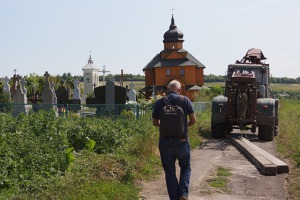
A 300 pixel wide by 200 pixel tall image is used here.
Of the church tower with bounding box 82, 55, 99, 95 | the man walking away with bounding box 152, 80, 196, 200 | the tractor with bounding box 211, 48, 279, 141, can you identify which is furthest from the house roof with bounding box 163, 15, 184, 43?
the man walking away with bounding box 152, 80, 196, 200

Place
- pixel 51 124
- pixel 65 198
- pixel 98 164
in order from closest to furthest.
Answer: pixel 65 198 → pixel 98 164 → pixel 51 124

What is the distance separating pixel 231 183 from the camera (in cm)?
775

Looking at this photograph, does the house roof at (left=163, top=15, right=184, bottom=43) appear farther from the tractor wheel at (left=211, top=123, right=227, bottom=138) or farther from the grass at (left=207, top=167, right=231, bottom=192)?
the grass at (left=207, top=167, right=231, bottom=192)

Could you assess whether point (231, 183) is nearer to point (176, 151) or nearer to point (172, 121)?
point (176, 151)

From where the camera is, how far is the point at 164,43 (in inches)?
2325

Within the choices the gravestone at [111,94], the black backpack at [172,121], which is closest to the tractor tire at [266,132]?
the gravestone at [111,94]

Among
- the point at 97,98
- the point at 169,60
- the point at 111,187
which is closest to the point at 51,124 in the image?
the point at 111,187

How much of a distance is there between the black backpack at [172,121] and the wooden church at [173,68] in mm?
47515

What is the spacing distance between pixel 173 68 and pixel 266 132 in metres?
42.0

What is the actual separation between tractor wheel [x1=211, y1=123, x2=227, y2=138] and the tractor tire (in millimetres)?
1273

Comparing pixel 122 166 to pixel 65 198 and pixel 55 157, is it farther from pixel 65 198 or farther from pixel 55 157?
pixel 65 198

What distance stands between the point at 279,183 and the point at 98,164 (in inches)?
134

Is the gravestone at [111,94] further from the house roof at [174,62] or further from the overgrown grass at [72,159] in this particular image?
the house roof at [174,62]

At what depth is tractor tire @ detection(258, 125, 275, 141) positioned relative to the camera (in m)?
14.3
